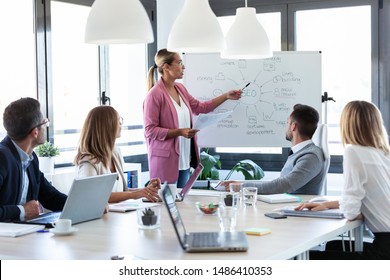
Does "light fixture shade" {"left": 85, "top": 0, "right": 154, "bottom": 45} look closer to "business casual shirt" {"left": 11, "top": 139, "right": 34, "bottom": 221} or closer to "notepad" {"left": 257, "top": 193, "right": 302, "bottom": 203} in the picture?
"business casual shirt" {"left": 11, "top": 139, "right": 34, "bottom": 221}

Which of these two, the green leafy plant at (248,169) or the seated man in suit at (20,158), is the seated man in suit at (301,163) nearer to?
the seated man in suit at (20,158)

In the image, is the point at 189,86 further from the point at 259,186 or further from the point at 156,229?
the point at 156,229

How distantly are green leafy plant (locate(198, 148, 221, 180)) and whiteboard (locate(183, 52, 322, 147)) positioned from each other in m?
0.34

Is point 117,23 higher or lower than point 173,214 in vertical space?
higher

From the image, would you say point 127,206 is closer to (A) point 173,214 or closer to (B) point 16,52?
(A) point 173,214

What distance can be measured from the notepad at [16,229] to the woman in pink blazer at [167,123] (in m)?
1.91

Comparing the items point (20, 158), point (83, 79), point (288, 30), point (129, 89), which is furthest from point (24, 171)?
point (288, 30)

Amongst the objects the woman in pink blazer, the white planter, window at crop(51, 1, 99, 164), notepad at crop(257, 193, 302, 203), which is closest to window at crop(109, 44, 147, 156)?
window at crop(51, 1, 99, 164)

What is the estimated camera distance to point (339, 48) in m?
5.62

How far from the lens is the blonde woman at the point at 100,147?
3233 millimetres

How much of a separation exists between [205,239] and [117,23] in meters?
1.12

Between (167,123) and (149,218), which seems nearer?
(149,218)

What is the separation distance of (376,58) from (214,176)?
177 centimetres

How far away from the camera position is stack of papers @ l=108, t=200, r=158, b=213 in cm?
315
